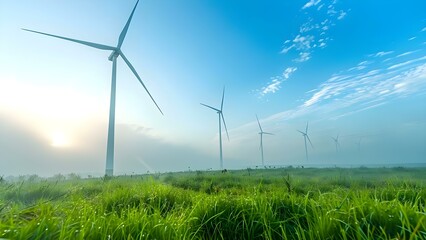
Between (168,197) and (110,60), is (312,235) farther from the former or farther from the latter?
(110,60)

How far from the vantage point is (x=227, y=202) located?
5246 millimetres

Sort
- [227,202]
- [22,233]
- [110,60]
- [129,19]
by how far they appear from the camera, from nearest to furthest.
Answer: [22,233] < [227,202] < [129,19] < [110,60]

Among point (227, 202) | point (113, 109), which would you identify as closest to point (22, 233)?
point (227, 202)

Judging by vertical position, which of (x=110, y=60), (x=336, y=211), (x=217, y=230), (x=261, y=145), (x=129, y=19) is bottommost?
(x=217, y=230)

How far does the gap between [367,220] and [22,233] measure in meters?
4.41

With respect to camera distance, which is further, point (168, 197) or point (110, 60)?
point (110, 60)

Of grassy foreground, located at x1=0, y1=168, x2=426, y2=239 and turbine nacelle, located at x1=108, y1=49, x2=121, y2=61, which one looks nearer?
grassy foreground, located at x1=0, y1=168, x2=426, y2=239

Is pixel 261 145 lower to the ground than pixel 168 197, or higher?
higher

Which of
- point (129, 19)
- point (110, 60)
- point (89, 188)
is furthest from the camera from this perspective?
point (110, 60)

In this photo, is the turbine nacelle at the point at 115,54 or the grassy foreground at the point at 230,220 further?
the turbine nacelle at the point at 115,54

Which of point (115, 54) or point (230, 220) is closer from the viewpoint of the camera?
point (230, 220)

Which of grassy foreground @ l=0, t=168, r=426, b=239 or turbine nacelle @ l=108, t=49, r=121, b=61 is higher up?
turbine nacelle @ l=108, t=49, r=121, b=61

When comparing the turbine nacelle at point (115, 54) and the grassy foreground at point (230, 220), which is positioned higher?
the turbine nacelle at point (115, 54)

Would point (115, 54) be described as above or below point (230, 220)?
above
